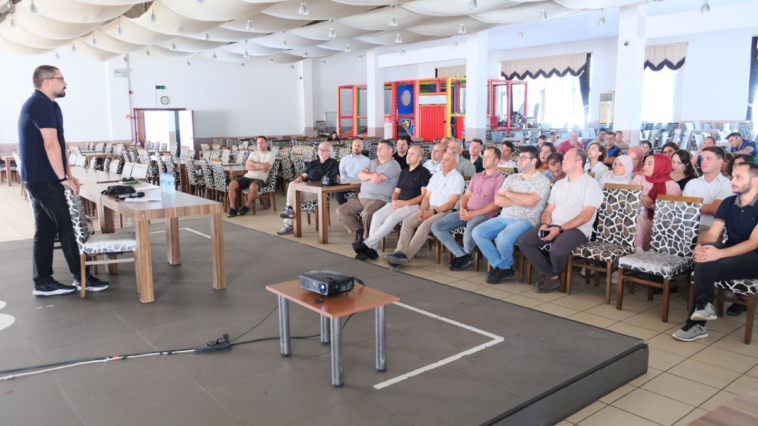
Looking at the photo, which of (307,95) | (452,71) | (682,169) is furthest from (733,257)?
(452,71)

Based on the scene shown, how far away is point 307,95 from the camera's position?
20.1 metres

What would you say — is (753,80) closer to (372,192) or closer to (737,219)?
(372,192)

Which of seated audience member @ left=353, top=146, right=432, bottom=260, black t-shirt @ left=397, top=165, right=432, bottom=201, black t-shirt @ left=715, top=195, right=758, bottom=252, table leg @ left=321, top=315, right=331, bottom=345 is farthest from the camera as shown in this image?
black t-shirt @ left=397, top=165, right=432, bottom=201

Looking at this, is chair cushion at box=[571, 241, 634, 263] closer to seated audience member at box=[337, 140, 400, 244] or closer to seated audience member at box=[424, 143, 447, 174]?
seated audience member at box=[337, 140, 400, 244]

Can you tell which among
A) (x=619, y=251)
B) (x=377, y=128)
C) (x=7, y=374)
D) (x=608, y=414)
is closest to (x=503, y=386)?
(x=608, y=414)

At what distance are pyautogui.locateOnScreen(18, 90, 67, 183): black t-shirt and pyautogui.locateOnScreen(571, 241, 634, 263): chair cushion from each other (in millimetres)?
4157

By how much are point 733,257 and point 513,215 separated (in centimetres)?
175

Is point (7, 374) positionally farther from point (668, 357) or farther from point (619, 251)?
point (619, 251)

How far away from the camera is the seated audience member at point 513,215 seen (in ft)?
15.7

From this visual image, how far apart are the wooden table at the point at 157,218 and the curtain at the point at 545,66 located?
16.5 metres

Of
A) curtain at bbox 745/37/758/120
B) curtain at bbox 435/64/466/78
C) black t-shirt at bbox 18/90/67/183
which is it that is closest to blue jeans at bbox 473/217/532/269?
black t-shirt at bbox 18/90/67/183

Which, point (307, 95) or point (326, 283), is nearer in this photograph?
point (326, 283)

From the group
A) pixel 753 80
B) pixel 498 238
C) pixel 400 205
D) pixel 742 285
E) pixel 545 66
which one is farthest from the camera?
pixel 545 66

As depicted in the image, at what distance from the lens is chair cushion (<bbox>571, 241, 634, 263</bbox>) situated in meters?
4.20
